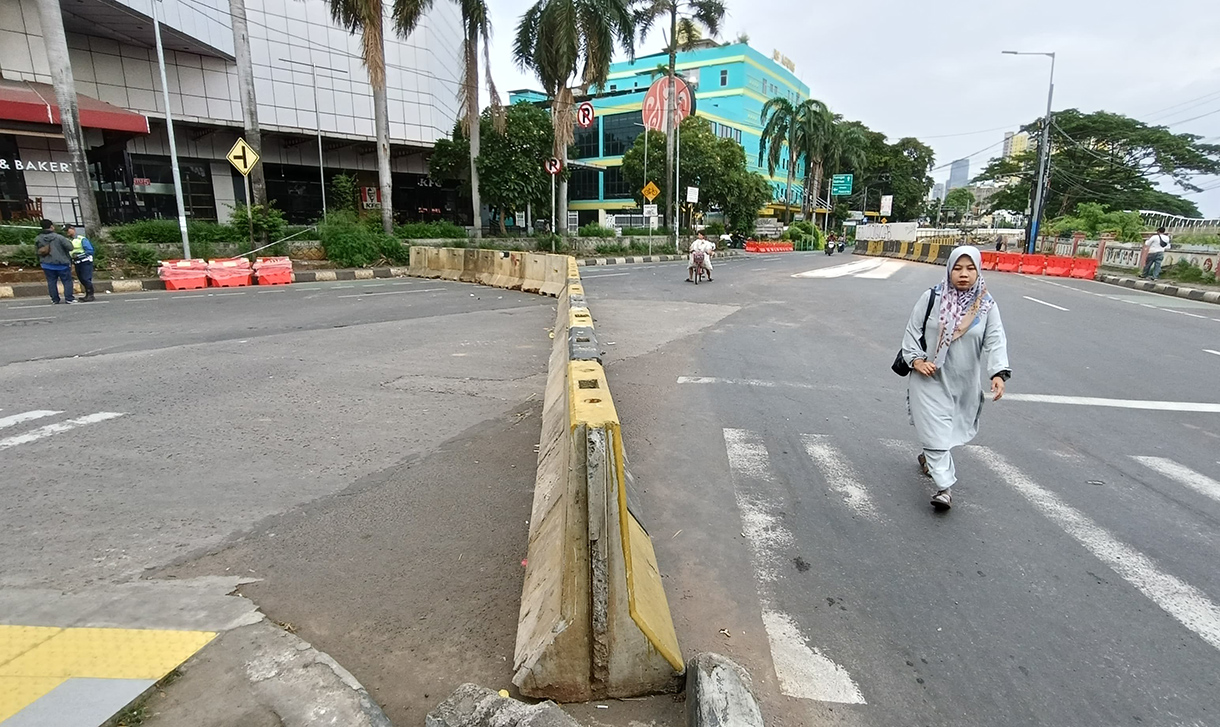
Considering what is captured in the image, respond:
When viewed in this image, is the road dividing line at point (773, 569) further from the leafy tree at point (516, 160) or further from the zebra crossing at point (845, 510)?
the leafy tree at point (516, 160)

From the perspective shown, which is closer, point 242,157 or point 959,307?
point 959,307

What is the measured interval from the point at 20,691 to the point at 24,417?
178 inches

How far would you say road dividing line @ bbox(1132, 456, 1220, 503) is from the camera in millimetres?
4570

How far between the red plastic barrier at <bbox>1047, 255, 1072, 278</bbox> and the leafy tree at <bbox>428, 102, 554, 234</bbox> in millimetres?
22418

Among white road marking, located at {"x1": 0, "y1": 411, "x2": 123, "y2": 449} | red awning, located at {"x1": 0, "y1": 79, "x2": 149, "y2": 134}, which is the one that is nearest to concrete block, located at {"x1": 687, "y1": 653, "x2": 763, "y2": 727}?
white road marking, located at {"x1": 0, "y1": 411, "x2": 123, "y2": 449}

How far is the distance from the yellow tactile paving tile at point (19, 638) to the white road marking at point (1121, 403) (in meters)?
8.00

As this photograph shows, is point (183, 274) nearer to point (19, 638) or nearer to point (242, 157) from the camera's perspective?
point (242, 157)

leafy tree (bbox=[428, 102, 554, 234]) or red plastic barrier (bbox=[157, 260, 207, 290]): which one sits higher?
leafy tree (bbox=[428, 102, 554, 234])

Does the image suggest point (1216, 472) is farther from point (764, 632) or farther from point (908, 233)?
point (908, 233)

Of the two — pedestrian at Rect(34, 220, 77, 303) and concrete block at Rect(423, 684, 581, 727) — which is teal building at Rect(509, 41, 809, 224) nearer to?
pedestrian at Rect(34, 220, 77, 303)

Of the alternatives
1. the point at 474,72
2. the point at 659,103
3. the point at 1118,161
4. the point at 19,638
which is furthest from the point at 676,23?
the point at 1118,161

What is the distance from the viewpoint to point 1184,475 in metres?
4.83

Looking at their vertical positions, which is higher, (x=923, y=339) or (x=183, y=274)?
(x=923, y=339)

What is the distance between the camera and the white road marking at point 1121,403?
6574mm
